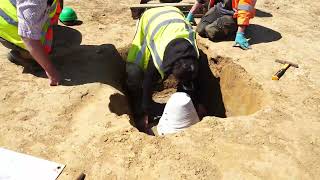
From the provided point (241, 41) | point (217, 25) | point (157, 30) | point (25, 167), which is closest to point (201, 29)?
point (217, 25)

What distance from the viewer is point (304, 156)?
132 inches

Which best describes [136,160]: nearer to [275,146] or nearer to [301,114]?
[275,146]

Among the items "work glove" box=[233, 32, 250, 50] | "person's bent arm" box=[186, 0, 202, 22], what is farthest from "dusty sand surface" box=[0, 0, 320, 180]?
"person's bent arm" box=[186, 0, 202, 22]

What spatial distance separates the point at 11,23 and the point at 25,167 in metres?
1.73

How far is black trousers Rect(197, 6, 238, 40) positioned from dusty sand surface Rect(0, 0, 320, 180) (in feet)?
0.45

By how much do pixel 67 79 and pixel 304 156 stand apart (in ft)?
8.74

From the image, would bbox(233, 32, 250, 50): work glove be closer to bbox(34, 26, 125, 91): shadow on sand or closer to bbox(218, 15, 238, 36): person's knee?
bbox(218, 15, 238, 36): person's knee

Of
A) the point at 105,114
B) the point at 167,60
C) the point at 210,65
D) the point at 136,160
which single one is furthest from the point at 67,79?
the point at 210,65

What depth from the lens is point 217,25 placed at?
5211mm

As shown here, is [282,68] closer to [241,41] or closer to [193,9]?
[241,41]

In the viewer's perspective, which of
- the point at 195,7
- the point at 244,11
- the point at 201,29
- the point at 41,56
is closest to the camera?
the point at 41,56

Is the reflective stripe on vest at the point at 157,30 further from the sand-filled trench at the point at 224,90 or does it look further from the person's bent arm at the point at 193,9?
the person's bent arm at the point at 193,9

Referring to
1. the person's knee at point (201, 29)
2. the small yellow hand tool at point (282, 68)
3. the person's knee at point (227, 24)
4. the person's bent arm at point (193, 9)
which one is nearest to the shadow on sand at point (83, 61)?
the person's knee at point (201, 29)

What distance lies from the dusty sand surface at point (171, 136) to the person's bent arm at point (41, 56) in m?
0.11
